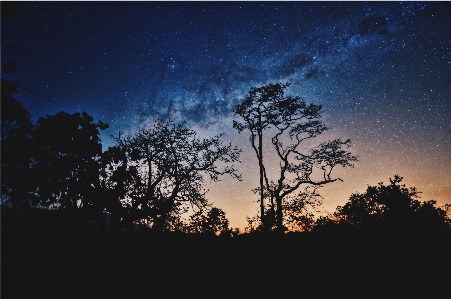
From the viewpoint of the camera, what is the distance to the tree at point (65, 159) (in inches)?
500

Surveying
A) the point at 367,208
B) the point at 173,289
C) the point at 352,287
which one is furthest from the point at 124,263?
the point at 367,208

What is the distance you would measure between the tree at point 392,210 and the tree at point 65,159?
2800 cm

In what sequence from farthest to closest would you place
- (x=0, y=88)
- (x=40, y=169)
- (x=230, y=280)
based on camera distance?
(x=40, y=169) < (x=230, y=280) < (x=0, y=88)

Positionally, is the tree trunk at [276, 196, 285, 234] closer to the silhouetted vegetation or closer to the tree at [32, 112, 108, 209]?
the silhouetted vegetation

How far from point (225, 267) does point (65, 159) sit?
11996mm

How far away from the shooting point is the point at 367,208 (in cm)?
3494

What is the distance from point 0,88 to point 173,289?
912cm

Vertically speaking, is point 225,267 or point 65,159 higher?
point 65,159

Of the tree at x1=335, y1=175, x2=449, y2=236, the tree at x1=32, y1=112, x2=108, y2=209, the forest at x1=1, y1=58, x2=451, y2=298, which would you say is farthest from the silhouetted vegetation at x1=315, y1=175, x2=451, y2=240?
the tree at x1=32, y1=112, x2=108, y2=209

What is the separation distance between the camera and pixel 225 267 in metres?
8.80

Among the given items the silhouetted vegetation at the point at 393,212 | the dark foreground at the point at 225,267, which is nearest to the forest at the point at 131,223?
the dark foreground at the point at 225,267

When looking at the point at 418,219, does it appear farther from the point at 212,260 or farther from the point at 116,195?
the point at 116,195

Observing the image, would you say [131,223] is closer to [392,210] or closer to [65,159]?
[65,159]

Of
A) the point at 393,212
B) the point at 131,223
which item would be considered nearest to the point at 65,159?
the point at 131,223
